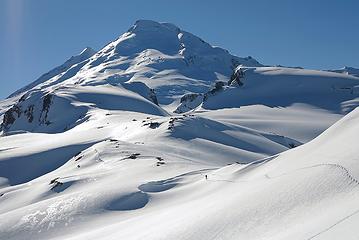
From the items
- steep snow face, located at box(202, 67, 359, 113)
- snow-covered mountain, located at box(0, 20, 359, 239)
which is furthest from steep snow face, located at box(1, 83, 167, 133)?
snow-covered mountain, located at box(0, 20, 359, 239)

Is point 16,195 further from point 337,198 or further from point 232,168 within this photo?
point 337,198

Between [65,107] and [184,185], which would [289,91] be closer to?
[65,107]

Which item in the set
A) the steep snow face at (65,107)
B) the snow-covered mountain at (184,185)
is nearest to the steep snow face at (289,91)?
the steep snow face at (65,107)

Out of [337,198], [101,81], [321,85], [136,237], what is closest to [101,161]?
[136,237]

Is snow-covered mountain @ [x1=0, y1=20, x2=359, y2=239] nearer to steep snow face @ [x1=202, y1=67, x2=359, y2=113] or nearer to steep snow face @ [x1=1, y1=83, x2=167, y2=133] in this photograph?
steep snow face @ [x1=1, y1=83, x2=167, y2=133]

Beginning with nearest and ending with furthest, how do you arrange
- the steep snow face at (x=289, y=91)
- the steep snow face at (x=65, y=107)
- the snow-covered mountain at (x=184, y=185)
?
1. the snow-covered mountain at (x=184, y=185)
2. the steep snow face at (x=65, y=107)
3. the steep snow face at (x=289, y=91)

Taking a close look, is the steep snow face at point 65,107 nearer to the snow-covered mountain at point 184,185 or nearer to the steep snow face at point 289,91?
the steep snow face at point 289,91

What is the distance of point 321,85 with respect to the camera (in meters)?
76.7

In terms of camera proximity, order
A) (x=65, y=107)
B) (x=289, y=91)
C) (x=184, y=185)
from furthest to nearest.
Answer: (x=289, y=91) < (x=65, y=107) < (x=184, y=185)

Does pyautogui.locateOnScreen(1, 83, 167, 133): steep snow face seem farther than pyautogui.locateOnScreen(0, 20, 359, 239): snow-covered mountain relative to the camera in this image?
Yes

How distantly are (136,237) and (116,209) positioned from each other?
4.59 meters

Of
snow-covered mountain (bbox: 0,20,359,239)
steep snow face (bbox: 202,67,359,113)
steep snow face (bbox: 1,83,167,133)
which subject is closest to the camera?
→ snow-covered mountain (bbox: 0,20,359,239)

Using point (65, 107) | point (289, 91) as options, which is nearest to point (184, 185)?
point (65, 107)

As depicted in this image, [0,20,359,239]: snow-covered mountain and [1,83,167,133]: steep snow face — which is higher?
[1,83,167,133]: steep snow face
